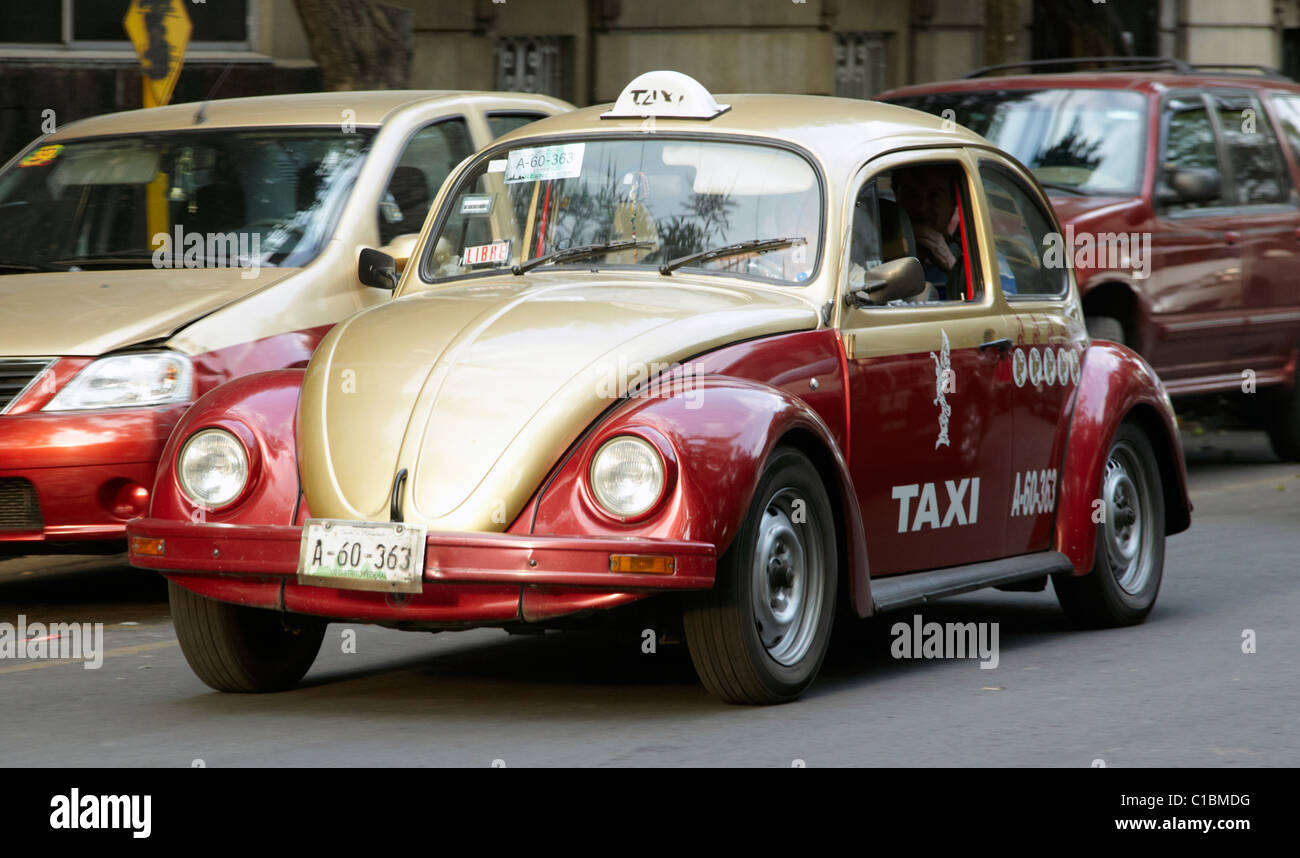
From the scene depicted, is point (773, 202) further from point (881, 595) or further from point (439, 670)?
point (439, 670)

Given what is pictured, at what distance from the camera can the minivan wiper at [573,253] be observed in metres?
6.85

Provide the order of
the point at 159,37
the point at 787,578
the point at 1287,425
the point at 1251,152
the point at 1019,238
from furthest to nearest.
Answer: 1. the point at 1287,425
2. the point at 1251,152
3. the point at 159,37
4. the point at 1019,238
5. the point at 787,578

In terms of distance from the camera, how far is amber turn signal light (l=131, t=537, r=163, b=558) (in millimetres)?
5973

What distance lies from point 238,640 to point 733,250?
1.96 metres

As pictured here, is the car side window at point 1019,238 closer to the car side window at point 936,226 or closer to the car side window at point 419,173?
the car side window at point 936,226

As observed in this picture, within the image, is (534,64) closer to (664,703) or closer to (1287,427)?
(1287,427)

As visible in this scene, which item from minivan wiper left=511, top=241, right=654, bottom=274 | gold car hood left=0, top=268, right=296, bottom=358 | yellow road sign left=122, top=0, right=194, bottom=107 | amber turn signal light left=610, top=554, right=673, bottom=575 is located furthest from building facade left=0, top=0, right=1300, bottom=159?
amber turn signal light left=610, top=554, right=673, bottom=575

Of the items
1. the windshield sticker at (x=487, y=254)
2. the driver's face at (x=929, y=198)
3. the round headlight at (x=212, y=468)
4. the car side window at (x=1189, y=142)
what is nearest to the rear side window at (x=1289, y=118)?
the car side window at (x=1189, y=142)

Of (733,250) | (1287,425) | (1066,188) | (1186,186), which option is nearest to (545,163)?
(733,250)

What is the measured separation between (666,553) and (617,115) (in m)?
2.13

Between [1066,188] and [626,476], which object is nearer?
[626,476]

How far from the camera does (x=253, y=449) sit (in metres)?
Answer: 5.99

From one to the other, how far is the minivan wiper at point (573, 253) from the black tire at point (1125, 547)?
6.77 ft
